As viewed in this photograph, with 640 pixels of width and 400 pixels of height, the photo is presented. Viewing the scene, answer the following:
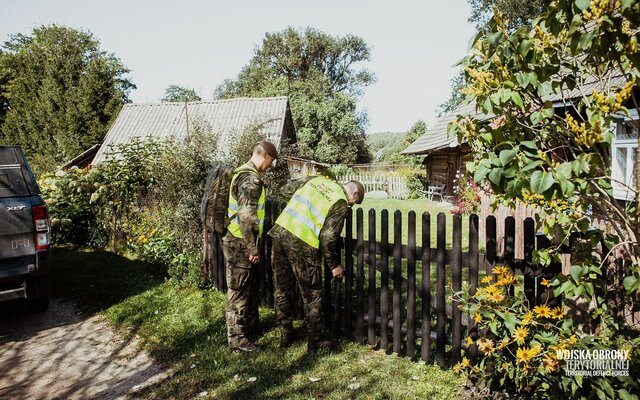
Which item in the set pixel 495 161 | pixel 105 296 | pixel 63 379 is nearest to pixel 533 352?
pixel 495 161

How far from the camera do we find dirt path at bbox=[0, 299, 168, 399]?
3.94 meters

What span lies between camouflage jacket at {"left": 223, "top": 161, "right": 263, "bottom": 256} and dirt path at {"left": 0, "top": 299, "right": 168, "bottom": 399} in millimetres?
1506

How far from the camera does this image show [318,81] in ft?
177

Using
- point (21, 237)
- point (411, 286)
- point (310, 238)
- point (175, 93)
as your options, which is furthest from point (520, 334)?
point (175, 93)

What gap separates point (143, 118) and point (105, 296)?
66.8 ft

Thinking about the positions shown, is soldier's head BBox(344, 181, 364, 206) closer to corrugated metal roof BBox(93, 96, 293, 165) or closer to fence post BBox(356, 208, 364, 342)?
fence post BBox(356, 208, 364, 342)

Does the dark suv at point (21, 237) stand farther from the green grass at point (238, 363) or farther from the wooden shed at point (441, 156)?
the wooden shed at point (441, 156)

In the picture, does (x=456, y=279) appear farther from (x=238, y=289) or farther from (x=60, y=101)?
(x=60, y=101)

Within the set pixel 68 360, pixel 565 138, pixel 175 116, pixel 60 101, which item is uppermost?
pixel 60 101

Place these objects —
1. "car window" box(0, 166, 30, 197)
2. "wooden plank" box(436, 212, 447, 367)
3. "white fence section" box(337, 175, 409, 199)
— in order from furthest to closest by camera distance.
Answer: "white fence section" box(337, 175, 409, 199), "car window" box(0, 166, 30, 197), "wooden plank" box(436, 212, 447, 367)

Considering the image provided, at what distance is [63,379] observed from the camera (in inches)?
163

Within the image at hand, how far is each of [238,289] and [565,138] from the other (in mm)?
3301

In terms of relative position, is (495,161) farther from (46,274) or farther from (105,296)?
(105,296)

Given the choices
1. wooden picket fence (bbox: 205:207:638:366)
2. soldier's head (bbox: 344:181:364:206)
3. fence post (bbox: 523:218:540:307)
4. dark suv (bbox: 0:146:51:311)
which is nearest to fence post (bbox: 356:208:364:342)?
wooden picket fence (bbox: 205:207:638:366)
